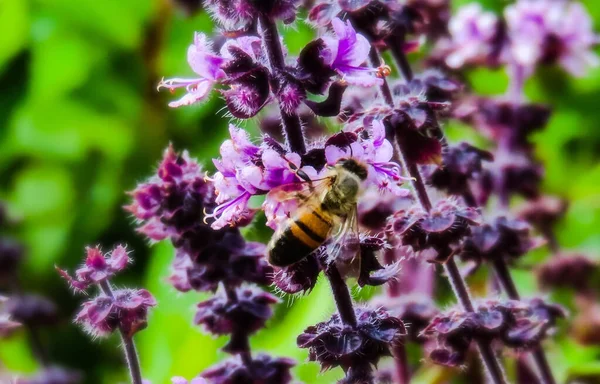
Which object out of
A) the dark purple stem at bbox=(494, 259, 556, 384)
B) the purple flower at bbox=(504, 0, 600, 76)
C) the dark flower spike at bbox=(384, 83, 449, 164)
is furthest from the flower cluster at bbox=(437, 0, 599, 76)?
the dark flower spike at bbox=(384, 83, 449, 164)

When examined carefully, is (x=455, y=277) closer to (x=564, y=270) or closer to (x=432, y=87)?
(x=432, y=87)

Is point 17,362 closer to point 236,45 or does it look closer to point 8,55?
point 8,55

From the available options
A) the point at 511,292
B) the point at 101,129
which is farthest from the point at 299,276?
the point at 101,129

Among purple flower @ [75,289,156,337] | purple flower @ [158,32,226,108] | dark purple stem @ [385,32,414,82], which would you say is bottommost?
purple flower @ [75,289,156,337]

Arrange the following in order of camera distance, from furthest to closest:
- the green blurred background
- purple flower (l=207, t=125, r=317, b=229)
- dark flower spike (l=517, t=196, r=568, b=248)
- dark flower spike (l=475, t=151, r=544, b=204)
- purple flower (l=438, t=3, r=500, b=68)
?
the green blurred background < dark flower spike (l=517, t=196, r=568, b=248) < purple flower (l=438, t=3, r=500, b=68) < dark flower spike (l=475, t=151, r=544, b=204) < purple flower (l=207, t=125, r=317, b=229)

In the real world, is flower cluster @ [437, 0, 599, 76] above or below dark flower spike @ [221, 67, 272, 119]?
above

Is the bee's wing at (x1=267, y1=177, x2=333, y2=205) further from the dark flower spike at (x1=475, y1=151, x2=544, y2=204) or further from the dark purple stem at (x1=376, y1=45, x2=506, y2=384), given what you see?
the dark flower spike at (x1=475, y1=151, x2=544, y2=204)
